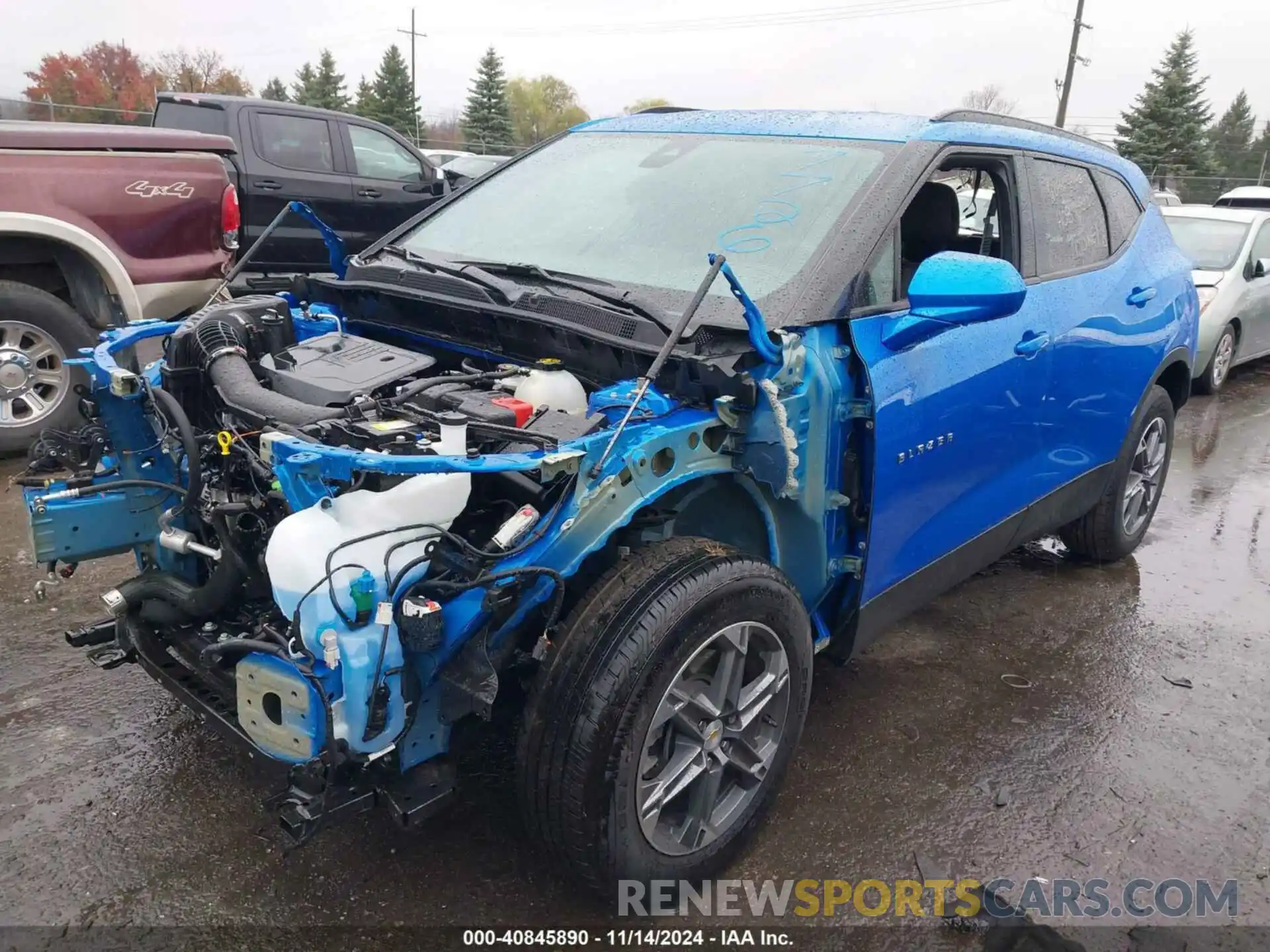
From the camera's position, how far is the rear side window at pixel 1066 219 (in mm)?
3629

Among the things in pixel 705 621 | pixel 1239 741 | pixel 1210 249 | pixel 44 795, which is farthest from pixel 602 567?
pixel 1210 249

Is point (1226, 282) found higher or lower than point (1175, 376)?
lower

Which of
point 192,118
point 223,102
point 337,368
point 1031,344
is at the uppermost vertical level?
point 223,102

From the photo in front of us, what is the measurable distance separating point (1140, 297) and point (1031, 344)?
121 cm

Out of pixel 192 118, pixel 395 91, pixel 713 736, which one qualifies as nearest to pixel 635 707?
pixel 713 736

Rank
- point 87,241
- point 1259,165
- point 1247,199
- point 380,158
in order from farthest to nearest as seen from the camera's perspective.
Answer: point 1259,165 < point 1247,199 < point 380,158 < point 87,241

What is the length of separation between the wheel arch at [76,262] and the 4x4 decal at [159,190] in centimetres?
37

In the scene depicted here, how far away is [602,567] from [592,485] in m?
0.33

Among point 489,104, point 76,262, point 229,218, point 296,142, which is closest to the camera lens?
point 76,262

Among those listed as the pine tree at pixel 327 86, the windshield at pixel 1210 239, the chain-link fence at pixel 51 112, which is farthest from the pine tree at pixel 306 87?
the windshield at pixel 1210 239

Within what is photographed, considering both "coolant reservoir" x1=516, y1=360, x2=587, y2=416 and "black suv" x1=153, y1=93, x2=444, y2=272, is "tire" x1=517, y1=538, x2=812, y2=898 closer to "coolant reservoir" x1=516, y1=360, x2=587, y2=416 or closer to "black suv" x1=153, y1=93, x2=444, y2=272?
"coolant reservoir" x1=516, y1=360, x2=587, y2=416

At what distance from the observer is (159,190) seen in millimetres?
5738

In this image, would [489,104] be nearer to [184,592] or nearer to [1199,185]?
[1199,185]

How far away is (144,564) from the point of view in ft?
9.78
